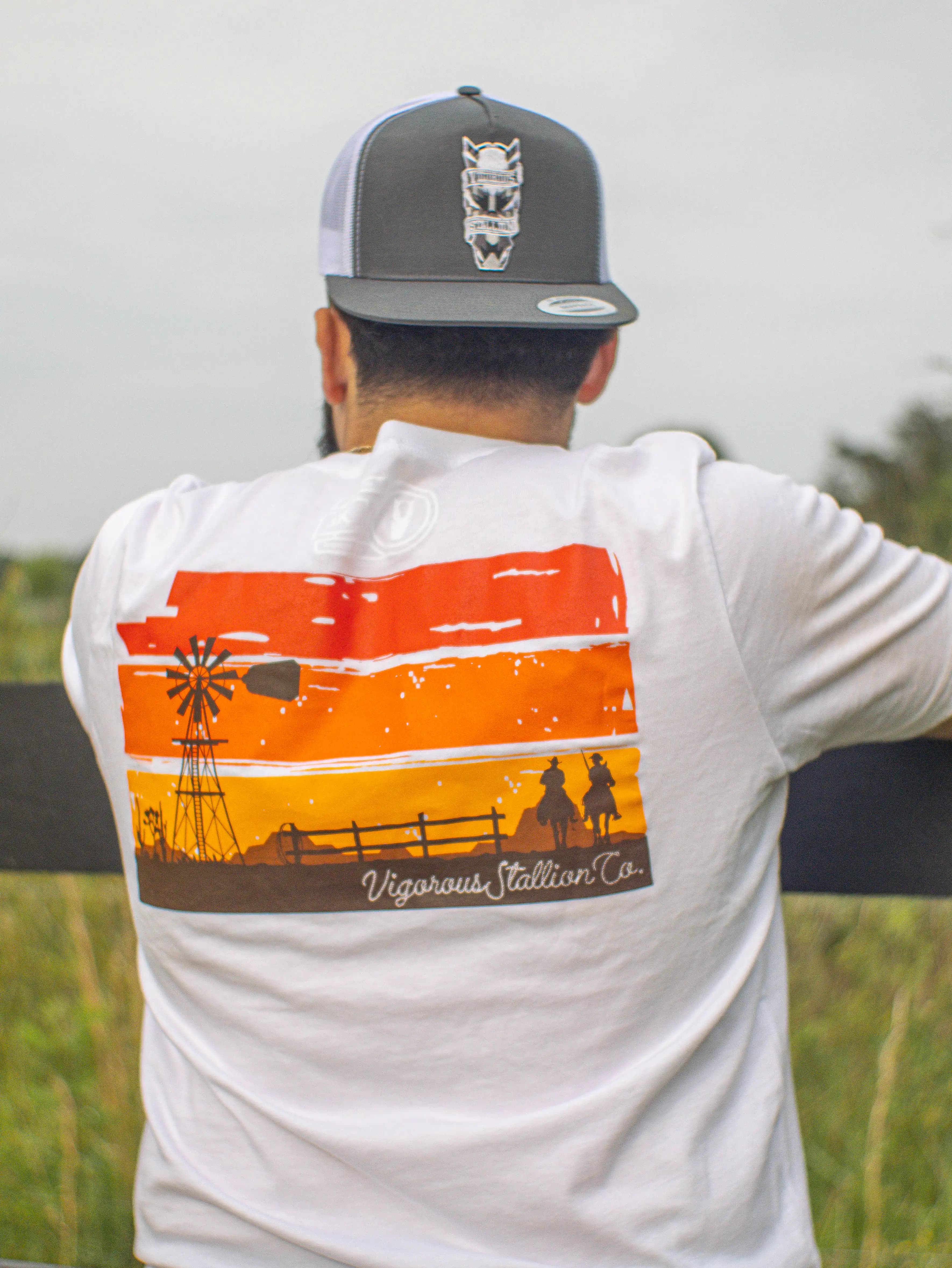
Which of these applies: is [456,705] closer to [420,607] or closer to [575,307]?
[420,607]

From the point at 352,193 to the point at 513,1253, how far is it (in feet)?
3.45

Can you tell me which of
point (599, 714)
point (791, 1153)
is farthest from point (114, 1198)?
point (599, 714)

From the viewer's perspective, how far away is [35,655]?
2.70 metres

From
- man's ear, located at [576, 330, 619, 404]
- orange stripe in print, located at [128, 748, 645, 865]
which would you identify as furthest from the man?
man's ear, located at [576, 330, 619, 404]

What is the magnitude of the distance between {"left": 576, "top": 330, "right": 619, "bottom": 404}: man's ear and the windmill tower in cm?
48

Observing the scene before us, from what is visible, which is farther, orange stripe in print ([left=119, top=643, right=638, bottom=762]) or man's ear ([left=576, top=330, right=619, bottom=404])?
man's ear ([left=576, top=330, right=619, bottom=404])

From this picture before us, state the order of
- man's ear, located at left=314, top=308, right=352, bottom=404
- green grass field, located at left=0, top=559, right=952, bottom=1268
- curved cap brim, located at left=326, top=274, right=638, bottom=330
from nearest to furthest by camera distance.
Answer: curved cap brim, located at left=326, top=274, right=638, bottom=330
man's ear, located at left=314, top=308, right=352, bottom=404
green grass field, located at left=0, top=559, right=952, bottom=1268

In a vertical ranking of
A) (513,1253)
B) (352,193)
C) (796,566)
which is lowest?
(513,1253)

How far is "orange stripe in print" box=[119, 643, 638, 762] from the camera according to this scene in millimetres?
941

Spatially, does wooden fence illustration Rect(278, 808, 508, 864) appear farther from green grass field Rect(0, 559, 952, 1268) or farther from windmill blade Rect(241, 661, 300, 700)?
green grass field Rect(0, 559, 952, 1268)

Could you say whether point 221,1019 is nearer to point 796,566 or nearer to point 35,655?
point 796,566

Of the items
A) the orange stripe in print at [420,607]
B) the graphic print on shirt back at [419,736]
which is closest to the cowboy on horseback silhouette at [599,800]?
the graphic print on shirt back at [419,736]

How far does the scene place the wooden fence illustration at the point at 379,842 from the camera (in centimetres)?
95

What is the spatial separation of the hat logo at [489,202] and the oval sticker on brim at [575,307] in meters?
0.08
